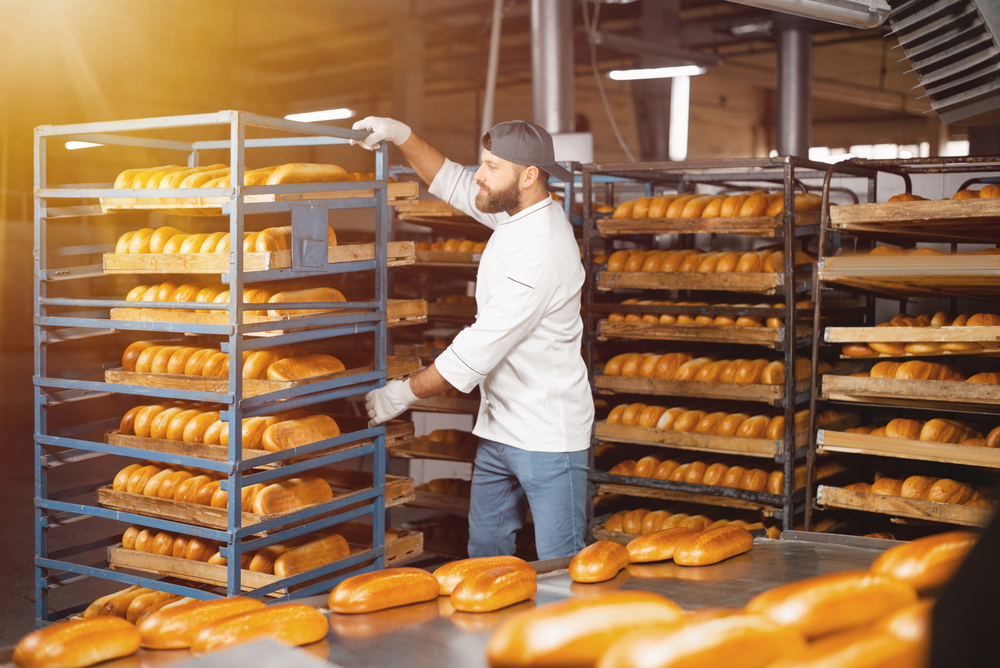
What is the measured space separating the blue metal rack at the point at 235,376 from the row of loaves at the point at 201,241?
8 centimetres

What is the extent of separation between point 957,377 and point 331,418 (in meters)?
2.47

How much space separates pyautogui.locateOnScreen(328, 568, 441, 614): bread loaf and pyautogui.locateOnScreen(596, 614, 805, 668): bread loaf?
2.14 feet

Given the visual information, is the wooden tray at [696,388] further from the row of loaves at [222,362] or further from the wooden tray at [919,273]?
the row of loaves at [222,362]

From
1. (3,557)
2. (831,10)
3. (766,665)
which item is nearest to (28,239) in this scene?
(3,557)

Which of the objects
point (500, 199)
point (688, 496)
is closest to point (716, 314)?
point (688, 496)

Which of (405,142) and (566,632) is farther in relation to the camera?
(405,142)

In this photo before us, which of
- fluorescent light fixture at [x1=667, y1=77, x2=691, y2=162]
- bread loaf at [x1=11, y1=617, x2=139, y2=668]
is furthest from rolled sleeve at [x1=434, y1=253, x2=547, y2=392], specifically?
fluorescent light fixture at [x1=667, y1=77, x2=691, y2=162]

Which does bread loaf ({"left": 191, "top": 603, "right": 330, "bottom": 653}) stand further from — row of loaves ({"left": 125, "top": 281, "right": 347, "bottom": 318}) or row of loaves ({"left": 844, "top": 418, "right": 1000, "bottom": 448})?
row of loaves ({"left": 844, "top": 418, "right": 1000, "bottom": 448})

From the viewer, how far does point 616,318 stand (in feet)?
14.5

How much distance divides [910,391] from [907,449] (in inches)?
8.8

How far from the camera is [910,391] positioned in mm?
3365

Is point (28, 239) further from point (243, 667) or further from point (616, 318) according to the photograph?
point (243, 667)

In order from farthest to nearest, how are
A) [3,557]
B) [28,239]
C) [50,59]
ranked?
[28,239], [50,59], [3,557]

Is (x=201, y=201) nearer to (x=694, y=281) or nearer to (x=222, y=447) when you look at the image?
(x=222, y=447)
